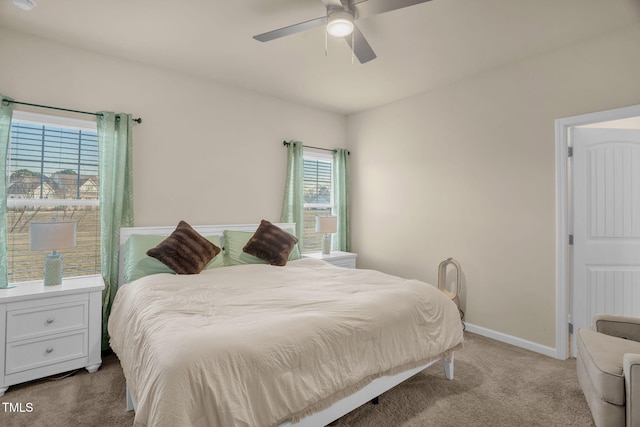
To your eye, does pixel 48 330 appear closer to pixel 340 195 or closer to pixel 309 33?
pixel 309 33

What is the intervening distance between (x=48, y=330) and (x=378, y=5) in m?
3.29

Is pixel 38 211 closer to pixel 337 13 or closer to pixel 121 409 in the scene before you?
pixel 121 409

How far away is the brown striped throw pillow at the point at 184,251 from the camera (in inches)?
113

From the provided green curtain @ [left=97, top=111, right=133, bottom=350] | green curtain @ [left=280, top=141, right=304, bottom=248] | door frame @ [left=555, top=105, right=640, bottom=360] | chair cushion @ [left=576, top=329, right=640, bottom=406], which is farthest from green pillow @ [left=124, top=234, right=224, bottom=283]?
door frame @ [left=555, top=105, right=640, bottom=360]

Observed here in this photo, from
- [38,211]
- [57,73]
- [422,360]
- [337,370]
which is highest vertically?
[57,73]

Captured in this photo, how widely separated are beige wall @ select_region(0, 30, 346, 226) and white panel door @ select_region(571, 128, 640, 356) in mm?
3179

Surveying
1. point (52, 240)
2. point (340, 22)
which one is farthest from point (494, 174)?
point (52, 240)

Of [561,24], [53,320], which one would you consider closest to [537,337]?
[561,24]

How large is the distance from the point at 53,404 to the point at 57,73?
270 centimetres

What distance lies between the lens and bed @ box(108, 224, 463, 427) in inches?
51.5

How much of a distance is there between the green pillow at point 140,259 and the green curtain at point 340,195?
2566mm

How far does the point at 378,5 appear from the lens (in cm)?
199

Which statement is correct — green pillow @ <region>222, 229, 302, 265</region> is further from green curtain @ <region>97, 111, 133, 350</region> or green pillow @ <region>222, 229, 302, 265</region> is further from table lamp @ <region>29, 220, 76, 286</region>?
table lamp @ <region>29, 220, 76, 286</region>

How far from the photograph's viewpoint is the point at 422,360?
2146 millimetres
